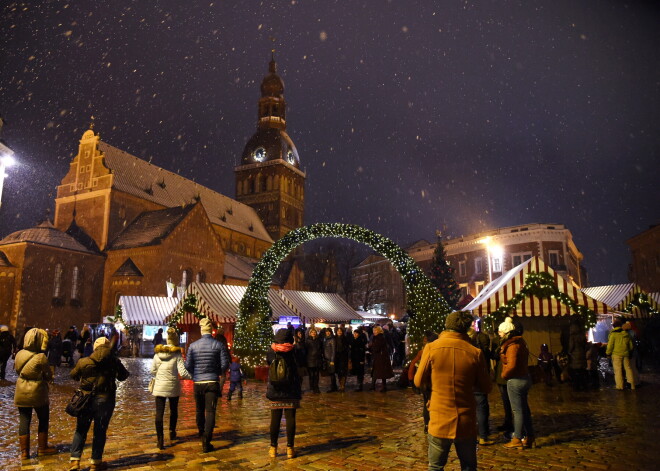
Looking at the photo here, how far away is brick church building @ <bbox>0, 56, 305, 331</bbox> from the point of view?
3644 cm

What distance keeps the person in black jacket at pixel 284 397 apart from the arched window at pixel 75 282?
37489 mm

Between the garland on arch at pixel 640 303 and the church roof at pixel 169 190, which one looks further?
the church roof at pixel 169 190

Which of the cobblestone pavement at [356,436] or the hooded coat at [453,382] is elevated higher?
the hooded coat at [453,382]

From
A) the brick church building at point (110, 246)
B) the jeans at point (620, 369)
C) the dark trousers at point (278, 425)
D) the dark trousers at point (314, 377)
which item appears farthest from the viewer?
the brick church building at point (110, 246)

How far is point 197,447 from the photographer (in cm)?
665

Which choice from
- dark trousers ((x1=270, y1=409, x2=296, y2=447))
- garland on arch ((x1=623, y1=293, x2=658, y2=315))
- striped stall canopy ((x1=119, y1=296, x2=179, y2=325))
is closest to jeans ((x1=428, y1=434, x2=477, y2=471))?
dark trousers ((x1=270, y1=409, x2=296, y2=447))

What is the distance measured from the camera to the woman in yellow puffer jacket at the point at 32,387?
242 inches

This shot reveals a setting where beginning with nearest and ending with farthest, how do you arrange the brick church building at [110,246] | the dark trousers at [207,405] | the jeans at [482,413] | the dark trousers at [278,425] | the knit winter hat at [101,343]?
the knit winter hat at [101,343] → the dark trousers at [278,425] → the dark trousers at [207,405] → the jeans at [482,413] → the brick church building at [110,246]

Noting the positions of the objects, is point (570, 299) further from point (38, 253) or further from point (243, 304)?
point (38, 253)

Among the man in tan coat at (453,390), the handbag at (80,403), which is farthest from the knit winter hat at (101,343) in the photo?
the man in tan coat at (453,390)

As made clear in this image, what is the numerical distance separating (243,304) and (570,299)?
373 inches

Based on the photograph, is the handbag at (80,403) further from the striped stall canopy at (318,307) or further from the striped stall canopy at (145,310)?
the striped stall canopy at (145,310)

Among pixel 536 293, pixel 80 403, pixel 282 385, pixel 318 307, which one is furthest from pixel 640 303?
pixel 80 403

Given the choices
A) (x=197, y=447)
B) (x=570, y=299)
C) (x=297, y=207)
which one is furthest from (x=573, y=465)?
(x=297, y=207)
